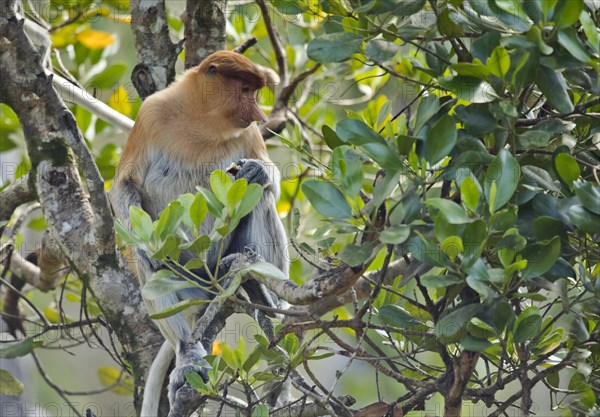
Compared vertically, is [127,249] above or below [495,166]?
above

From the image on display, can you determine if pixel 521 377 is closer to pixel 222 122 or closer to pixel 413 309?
pixel 413 309

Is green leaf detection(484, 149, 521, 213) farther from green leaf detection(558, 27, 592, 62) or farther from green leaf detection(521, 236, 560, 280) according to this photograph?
green leaf detection(558, 27, 592, 62)

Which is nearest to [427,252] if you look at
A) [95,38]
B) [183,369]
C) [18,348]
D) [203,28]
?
[183,369]

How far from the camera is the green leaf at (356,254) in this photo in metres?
1.70

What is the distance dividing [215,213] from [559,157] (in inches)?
30.2

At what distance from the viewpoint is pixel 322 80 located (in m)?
4.46

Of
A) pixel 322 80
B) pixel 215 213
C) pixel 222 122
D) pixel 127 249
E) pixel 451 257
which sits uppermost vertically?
pixel 322 80

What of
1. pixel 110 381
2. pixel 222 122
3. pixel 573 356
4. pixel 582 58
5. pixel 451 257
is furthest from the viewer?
pixel 110 381

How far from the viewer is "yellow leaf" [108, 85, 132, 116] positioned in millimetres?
4203

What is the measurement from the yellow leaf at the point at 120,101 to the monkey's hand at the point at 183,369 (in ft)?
5.20

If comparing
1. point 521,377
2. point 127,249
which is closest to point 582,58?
point 521,377

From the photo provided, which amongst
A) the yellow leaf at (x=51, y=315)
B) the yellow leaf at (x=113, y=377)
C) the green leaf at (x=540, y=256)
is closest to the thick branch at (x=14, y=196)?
the yellow leaf at (x=51, y=315)

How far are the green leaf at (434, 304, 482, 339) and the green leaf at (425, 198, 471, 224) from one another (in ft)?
0.77

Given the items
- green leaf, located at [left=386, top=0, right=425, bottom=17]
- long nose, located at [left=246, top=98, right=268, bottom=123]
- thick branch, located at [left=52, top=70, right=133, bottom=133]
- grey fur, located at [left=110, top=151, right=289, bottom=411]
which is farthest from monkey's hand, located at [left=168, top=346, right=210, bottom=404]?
green leaf, located at [left=386, top=0, right=425, bottom=17]
